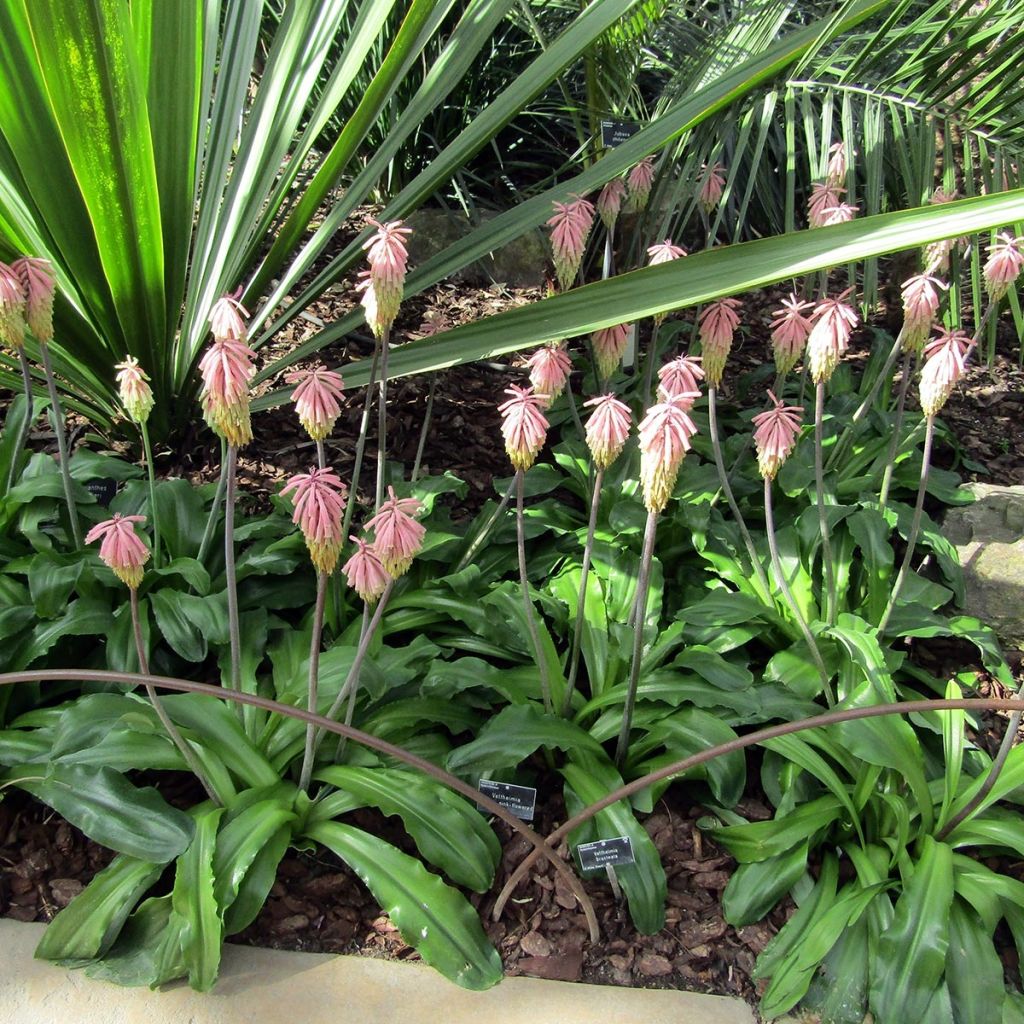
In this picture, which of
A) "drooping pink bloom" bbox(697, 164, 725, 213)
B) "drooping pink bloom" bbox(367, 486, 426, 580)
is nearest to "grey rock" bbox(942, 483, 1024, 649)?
"drooping pink bloom" bbox(697, 164, 725, 213)

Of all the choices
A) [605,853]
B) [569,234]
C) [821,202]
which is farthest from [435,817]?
[821,202]

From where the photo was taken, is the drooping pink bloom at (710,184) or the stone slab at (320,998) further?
the drooping pink bloom at (710,184)

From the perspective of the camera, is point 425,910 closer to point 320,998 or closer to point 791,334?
point 320,998

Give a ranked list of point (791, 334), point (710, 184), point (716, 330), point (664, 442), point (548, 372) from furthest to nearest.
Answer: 1. point (710, 184)
2. point (791, 334)
3. point (716, 330)
4. point (548, 372)
5. point (664, 442)

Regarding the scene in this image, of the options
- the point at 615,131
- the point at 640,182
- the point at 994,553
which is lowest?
the point at 994,553

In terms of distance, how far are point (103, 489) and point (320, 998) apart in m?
1.38

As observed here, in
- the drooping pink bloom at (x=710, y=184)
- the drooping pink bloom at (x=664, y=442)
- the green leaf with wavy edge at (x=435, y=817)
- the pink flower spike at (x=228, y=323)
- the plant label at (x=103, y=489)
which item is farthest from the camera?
the drooping pink bloom at (x=710, y=184)

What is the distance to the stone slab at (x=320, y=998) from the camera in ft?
5.57

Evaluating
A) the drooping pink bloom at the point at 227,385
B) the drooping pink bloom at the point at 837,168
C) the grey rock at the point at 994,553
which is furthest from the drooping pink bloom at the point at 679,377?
the grey rock at the point at 994,553

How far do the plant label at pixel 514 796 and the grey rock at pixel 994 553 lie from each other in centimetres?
136

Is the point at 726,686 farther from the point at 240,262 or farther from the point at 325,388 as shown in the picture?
the point at 240,262

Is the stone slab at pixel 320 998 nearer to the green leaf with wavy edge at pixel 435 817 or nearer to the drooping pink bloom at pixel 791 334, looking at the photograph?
the green leaf with wavy edge at pixel 435 817

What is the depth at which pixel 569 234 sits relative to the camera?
2.06 m

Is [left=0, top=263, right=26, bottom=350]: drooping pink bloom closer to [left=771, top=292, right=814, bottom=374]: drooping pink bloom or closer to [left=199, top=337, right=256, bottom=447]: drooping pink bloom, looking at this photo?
[left=199, top=337, right=256, bottom=447]: drooping pink bloom
